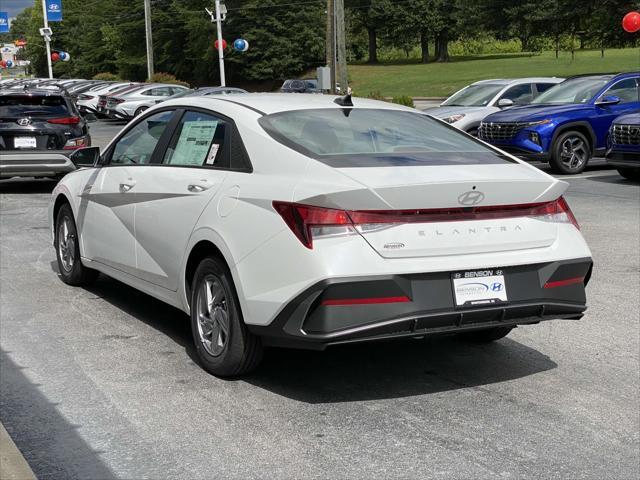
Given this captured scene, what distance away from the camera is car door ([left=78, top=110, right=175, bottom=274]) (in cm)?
670

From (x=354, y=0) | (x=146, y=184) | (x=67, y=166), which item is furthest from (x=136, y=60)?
(x=146, y=184)

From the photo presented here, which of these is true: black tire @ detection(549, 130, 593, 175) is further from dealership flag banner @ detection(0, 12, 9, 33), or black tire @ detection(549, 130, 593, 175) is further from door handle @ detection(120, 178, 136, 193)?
dealership flag banner @ detection(0, 12, 9, 33)

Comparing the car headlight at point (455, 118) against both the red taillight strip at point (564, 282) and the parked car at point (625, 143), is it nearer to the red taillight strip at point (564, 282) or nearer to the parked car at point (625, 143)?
the parked car at point (625, 143)

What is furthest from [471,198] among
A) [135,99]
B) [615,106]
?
[135,99]

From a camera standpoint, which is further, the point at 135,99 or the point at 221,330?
the point at 135,99

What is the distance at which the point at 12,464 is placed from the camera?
3.90m

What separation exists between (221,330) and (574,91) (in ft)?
48.3

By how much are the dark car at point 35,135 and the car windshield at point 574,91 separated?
29.1 ft

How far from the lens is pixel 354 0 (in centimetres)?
10200

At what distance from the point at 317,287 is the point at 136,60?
101566 millimetres

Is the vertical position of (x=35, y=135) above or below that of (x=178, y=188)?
below

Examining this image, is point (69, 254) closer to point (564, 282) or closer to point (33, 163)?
point (564, 282)

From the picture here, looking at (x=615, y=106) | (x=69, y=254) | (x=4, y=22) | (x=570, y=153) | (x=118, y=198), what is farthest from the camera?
(x=4, y=22)

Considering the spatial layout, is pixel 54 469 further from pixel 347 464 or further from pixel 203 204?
pixel 203 204
